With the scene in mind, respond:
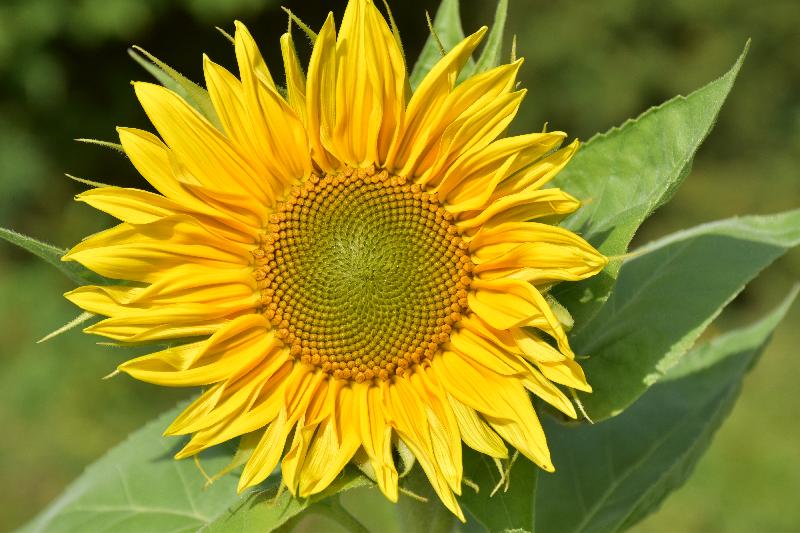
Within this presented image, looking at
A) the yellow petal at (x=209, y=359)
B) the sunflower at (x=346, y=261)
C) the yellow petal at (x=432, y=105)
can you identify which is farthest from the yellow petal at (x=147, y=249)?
the yellow petal at (x=432, y=105)

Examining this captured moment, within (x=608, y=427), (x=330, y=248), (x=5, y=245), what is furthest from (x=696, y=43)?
(x=330, y=248)

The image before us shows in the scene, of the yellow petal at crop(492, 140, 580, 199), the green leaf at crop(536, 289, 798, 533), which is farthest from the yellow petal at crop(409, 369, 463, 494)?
the green leaf at crop(536, 289, 798, 533)

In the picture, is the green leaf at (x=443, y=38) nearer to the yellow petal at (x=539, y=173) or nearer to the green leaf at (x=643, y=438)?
the yellow petal at (x=539, y=173)

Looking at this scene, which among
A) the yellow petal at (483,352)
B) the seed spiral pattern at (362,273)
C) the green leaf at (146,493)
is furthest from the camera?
the green leaf at (146,493)

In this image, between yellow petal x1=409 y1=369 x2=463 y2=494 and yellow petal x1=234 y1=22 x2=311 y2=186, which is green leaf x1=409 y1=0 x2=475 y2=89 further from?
yellow petal x1=409 y1=369 x2=463 y2=494

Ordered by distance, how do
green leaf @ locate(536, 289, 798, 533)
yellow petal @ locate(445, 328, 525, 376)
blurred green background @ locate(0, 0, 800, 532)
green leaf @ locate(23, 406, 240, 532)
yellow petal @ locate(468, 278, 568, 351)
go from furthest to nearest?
1. blurred green background @ locate(0, 0, 800, 532)
2. green leaf @ locate(536, 289, 798, 533)
3. green leaf @ locate(23, 406, 240, 532)
4. yellow petal @ locate(445, 328, 525, 376)
5. yellow petal @ locate(468, 278, 568, 351)

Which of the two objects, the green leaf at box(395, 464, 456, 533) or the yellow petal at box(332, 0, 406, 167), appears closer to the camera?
the yellow petal at box(332, 0, 406, 167)
